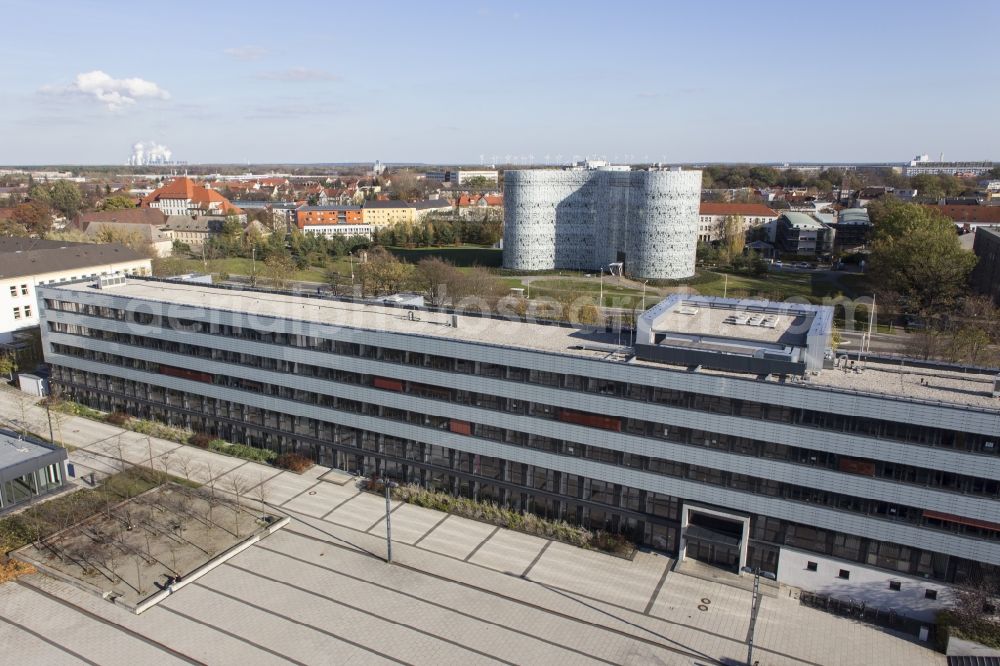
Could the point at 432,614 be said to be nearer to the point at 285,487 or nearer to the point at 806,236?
the point at 285,487

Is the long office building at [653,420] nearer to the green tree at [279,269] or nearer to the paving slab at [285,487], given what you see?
the paving slab at [285,487]

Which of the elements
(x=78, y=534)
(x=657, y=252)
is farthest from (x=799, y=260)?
(x=78, y=534)

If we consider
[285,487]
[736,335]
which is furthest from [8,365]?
[736,335]

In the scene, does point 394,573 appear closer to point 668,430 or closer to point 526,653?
point 526,653

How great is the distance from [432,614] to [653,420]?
49.5 feet

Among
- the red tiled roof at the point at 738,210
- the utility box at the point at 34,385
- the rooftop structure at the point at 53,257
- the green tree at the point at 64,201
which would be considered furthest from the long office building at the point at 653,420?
the green tree at the point at 64,201

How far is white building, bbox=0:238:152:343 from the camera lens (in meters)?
73.0

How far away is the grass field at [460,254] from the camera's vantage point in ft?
410

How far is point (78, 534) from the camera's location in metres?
39.3

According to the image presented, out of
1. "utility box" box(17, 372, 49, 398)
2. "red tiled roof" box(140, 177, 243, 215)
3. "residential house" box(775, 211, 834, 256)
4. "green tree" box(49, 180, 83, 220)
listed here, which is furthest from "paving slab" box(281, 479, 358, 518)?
"green tree" box(49, 180, 83, 220)

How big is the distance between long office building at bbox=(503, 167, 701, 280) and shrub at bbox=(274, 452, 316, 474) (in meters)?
71.8

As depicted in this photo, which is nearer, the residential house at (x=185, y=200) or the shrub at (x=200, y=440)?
the shrub at (x=200, y=440)

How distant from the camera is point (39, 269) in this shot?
76.1 m

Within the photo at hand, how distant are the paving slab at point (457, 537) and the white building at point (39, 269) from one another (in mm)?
49748
